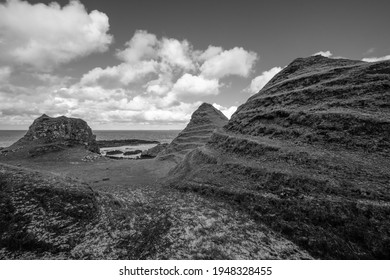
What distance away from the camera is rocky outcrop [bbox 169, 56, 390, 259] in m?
7.59

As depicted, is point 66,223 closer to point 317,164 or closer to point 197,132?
point 317,164

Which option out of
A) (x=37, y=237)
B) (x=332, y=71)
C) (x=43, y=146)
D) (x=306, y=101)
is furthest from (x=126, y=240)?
(x=43, y=146)

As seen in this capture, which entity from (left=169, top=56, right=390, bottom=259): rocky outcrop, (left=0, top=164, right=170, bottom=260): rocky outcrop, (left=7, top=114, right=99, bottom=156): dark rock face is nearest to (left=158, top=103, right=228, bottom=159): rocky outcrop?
(left=169, top=56, right=390, bottom=259): rocky outcrop

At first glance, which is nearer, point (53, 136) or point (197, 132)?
point (53, 136)

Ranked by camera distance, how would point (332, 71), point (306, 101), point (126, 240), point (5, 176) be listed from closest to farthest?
point (126, 240) < point (5, 176) < point (306, 101) < point (332, 71)

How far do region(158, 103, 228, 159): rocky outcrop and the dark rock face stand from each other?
22.1 m

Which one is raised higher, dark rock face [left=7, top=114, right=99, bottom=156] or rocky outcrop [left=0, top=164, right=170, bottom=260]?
dark rock face [left=7, top=114, right=99, bottom=156]

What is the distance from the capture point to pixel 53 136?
132ft

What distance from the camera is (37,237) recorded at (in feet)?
23.0

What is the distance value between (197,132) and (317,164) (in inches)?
1385

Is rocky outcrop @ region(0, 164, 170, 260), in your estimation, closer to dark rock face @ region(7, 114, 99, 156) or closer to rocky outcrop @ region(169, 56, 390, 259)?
rocky outcrop @ region(169, 56, 390, 259)

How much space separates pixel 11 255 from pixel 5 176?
15.8 feet

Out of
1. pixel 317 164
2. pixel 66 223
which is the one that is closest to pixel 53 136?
pixel 66 223

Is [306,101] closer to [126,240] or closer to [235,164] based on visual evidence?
[235,164]
